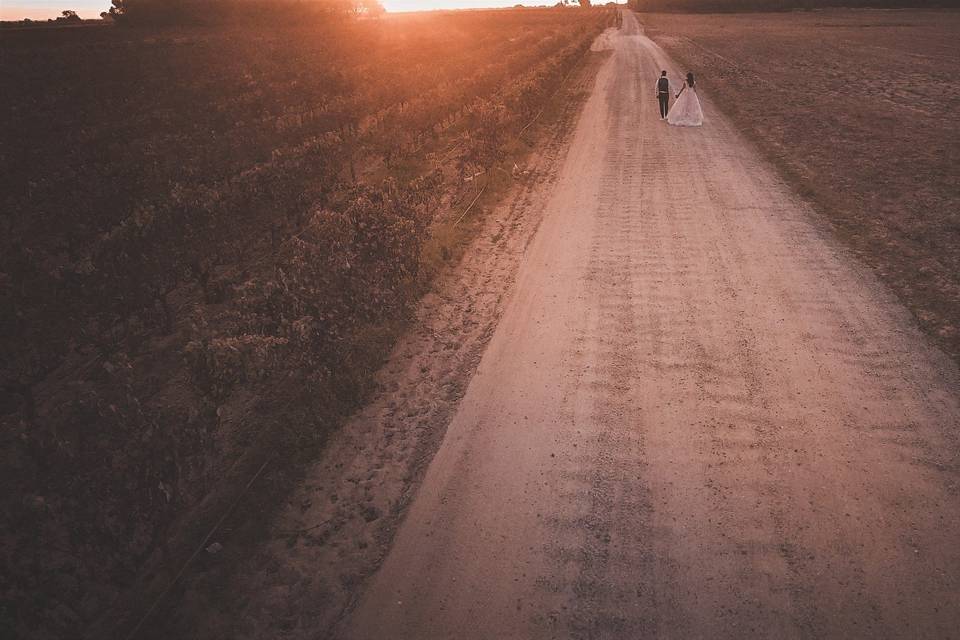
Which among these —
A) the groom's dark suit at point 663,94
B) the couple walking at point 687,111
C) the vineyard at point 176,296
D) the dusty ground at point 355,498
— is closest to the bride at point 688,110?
the couple walking at point 687,111

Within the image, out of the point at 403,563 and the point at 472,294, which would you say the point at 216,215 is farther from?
the point at 403,563

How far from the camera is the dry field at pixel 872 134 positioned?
32.0ft

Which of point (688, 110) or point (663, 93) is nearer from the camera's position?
point (688, 110)

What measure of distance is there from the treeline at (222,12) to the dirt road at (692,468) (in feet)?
190

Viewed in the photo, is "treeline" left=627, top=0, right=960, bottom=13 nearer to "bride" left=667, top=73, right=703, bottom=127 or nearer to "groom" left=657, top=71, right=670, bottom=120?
"groom" left=657, top=71, right=670, bottom=120

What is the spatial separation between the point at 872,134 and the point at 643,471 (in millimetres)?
19396

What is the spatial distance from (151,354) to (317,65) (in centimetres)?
3006

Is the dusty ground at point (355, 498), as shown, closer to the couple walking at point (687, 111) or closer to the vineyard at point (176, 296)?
the vineyard at point (176, 296)

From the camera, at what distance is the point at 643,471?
19.6 ft

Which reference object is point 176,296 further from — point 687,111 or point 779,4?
point 779,4

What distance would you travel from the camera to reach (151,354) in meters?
8.62

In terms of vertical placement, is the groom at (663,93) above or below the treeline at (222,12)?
below

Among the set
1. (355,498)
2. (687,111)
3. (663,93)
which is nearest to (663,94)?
(663,93)

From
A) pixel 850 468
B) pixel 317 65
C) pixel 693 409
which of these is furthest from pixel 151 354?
pixel 317 65
